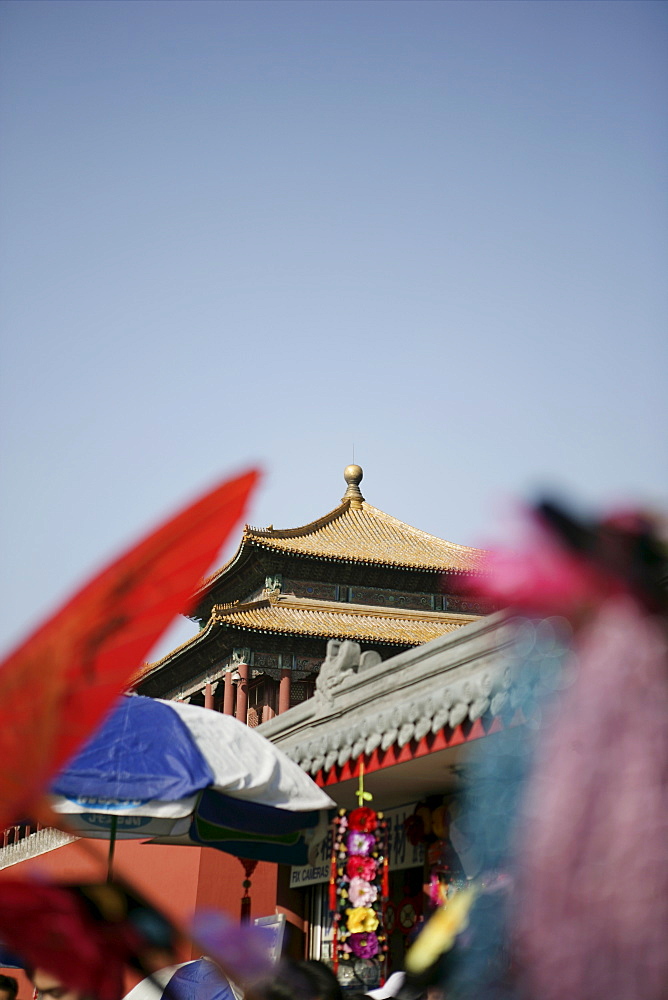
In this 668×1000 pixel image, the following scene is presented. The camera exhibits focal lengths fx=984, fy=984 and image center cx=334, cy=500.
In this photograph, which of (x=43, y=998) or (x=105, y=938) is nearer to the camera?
(x=105, y=938)

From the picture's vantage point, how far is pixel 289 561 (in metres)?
18.2

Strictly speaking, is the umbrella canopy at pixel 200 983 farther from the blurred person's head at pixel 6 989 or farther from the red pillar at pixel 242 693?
the red pillar at pixel 242 693

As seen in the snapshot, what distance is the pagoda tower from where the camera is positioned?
17.4 metres

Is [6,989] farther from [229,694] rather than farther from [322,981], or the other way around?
[229,694]

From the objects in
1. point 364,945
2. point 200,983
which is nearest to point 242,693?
point 364,945

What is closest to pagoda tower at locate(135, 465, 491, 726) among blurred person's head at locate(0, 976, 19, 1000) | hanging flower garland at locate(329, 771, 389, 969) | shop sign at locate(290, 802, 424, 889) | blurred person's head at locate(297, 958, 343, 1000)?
shop sign at locate(290, 802, 424, 889)

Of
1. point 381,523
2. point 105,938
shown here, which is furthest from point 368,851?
point 381,523

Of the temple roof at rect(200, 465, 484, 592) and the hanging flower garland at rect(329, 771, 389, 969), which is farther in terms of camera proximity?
the temple roof at rect(200, 465, 484, 592)

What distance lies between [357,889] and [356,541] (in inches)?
548

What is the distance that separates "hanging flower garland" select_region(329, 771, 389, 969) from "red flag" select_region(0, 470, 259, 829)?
492 centimetres

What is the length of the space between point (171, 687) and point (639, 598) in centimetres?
2157

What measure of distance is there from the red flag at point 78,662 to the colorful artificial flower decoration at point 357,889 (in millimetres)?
4952

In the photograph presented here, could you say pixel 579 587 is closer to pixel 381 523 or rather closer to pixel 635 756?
pixel 635 756

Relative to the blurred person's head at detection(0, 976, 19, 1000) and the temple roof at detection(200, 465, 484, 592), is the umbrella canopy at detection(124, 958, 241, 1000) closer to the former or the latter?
the blurred person's head at detection(0, 976, 19, 1000)
